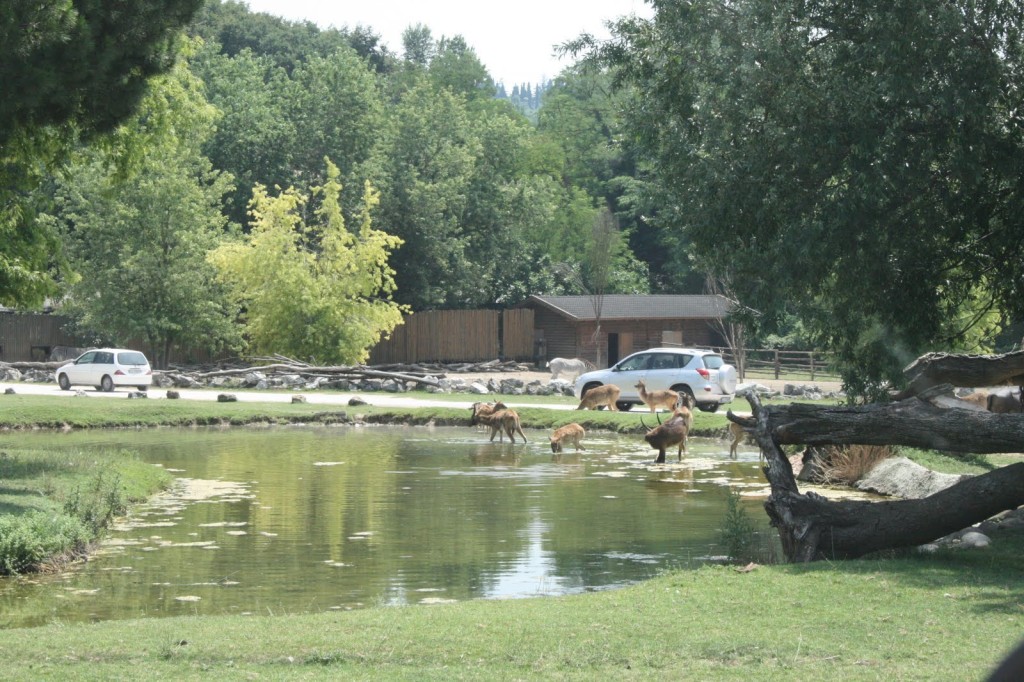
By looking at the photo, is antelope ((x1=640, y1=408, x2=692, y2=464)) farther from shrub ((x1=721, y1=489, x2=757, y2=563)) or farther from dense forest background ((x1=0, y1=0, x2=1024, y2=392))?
shrub ((x1=721, y1=489, x2=757, y2=563))

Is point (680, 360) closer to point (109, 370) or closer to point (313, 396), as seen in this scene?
point (313, 396)

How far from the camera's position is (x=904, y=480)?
1941cm

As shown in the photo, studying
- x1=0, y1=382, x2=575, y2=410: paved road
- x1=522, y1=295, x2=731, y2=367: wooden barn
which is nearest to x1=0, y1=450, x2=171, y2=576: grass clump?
x1=0, y1=382, x2=575, y2=410: paved road

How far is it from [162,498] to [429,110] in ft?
163

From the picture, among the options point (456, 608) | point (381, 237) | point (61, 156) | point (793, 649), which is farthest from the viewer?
point (381, 237)

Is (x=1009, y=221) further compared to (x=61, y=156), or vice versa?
(x=61, y=156)

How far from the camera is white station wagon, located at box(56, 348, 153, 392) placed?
141 ft

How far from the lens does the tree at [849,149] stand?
14031 millimetres

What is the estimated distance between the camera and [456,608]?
10.8 metres

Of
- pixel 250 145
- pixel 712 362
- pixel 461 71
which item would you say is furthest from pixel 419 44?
pixel 712 362

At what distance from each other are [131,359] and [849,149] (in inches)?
1340

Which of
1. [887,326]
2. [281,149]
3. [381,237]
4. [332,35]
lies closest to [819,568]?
[887,326]

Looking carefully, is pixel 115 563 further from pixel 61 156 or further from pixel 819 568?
pixel 819 568

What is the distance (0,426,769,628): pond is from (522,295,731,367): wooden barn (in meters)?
34.8
